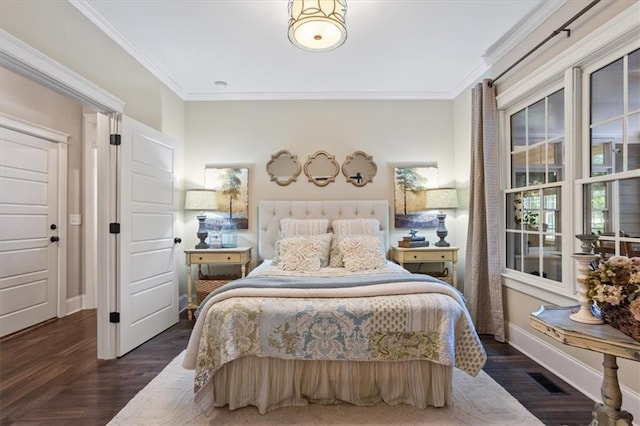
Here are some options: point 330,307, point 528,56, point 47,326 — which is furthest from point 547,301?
point 47,326

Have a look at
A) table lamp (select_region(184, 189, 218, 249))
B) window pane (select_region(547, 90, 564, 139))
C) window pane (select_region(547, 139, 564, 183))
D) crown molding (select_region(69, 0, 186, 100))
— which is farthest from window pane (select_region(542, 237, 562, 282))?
crown molding (select_region(69, 0, 186, 100))

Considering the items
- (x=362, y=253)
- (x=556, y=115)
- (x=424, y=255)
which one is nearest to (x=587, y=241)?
(x=556, y=115)

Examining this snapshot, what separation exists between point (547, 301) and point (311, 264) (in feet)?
6.50

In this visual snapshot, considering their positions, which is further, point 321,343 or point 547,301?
point 547,301

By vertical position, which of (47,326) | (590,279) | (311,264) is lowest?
(47,326)

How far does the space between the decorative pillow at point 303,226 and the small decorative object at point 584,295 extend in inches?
102

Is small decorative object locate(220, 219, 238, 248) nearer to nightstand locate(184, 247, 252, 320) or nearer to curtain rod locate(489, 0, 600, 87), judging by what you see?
nightstand locate(184, 247, 252, 320)

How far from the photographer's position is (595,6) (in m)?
1.99

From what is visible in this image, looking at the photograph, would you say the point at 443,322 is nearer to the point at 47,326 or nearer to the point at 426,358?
the point at 426,358

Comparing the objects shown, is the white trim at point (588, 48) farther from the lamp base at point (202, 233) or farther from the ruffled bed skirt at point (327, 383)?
the lamp base at point (202, 233)

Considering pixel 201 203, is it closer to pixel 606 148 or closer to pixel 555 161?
pixel 555 161

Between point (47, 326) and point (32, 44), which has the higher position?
point (32, 44)

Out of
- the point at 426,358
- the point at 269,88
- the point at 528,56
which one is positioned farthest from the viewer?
the point at 269,88

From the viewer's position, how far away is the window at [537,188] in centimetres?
249
